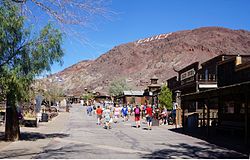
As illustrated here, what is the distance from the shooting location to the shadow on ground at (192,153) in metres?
11.2

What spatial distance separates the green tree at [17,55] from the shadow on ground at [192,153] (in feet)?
17.5

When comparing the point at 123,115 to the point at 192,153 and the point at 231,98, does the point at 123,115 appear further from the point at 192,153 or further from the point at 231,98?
the point at 192,153

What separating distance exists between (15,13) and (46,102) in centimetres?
4322

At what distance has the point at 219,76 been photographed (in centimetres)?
2158

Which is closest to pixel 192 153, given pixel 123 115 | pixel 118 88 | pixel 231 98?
pixel 231 98

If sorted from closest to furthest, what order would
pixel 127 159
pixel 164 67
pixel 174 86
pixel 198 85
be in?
pixel 127 159 → pixel 198 85 → pixel 174 86 → pixel 164 67

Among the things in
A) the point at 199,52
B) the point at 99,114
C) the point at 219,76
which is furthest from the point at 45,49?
the point at 199,52

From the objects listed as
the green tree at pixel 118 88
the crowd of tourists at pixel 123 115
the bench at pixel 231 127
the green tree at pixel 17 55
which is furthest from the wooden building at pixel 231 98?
the green tree at pixel 118 88

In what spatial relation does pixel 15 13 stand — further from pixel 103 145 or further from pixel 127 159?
pixel 127 159

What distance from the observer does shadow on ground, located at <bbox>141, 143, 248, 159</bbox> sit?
36.9 ft

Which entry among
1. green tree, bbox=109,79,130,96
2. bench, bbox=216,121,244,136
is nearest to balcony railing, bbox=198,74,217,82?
bench, bbox=216,121,244,136

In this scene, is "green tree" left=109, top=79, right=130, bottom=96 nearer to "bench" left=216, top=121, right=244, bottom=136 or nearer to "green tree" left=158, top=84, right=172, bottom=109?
"green tree" left=158, top=84, right=172, bottom=109

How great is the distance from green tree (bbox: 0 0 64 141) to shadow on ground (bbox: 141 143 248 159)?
5.35 metres

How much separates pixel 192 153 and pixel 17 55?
7.15 metres
